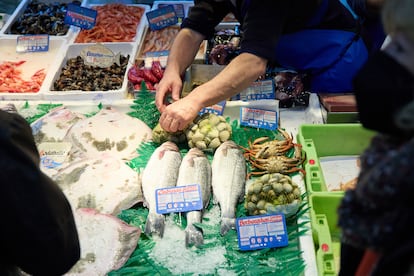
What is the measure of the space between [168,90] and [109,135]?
0.50 meters

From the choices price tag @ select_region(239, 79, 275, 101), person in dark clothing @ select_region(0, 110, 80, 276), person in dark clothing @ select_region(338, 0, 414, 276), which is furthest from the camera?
price tag @ select_region(239, 79, 275, 101)

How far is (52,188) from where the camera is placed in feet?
4.41

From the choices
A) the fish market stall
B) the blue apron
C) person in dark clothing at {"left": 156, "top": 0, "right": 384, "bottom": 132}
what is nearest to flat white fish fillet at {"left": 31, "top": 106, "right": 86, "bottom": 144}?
the fish market stall

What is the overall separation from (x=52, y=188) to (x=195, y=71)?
2.32 meters

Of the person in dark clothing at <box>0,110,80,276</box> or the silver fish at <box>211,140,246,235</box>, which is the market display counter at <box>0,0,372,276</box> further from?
the person in dark clothing at <box>0,110,80,276</box>

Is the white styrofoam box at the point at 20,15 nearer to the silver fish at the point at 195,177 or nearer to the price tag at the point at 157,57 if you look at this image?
the price tag at the point at 157,57

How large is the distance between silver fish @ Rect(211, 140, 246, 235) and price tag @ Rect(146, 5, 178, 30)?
73.6 inches

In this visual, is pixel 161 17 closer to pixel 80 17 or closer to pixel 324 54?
pixel 80 17

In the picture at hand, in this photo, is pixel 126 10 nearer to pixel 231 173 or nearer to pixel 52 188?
pixel 231 173

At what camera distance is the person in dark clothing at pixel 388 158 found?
2.94 ft

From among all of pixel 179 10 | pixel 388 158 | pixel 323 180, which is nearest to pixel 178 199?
pixel 323 180

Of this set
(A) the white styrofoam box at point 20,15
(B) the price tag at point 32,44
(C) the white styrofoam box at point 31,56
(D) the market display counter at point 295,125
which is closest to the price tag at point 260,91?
(D) the market display counter at point 295,125

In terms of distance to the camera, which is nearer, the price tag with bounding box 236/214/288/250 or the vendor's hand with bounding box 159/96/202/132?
the price tag with bounding box 236/214/288/250

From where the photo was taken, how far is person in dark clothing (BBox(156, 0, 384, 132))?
2738 millimetres
